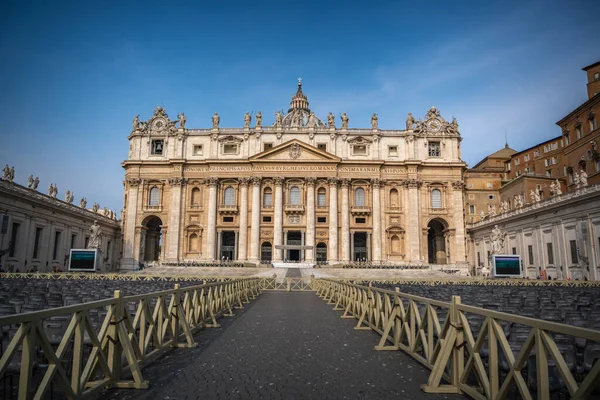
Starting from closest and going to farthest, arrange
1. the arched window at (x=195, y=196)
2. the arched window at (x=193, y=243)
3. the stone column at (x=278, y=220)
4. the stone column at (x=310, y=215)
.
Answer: the stone column at (x=310, y=215) < the stone column at (x=278, y=220) < the arched window at (x=193, y=243) < the arched window at (x=195, y=196)

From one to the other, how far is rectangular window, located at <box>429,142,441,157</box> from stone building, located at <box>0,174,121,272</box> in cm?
4893

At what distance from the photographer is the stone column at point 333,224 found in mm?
57666

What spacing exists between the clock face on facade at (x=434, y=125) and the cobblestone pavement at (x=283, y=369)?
57.0 metres

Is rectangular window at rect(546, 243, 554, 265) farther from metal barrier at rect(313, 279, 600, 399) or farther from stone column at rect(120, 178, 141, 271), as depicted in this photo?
stone column at rect(120, 178, 141, 271)

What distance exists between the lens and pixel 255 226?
5888cm

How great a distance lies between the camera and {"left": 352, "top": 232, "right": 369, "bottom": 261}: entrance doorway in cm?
6175

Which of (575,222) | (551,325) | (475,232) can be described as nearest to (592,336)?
(551,325)

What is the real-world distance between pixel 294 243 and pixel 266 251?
4224 millimetres

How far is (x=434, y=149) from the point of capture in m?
63.2

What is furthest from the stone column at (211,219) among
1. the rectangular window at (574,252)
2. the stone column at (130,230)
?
the rectangular window at (574,252)

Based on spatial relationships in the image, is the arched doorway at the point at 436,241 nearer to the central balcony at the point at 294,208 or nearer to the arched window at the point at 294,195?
the central balcony at the point at 294,208

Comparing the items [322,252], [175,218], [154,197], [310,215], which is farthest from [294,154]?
[154,197]

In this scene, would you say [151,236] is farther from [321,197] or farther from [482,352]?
[482,352]

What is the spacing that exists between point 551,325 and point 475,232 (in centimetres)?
6184
